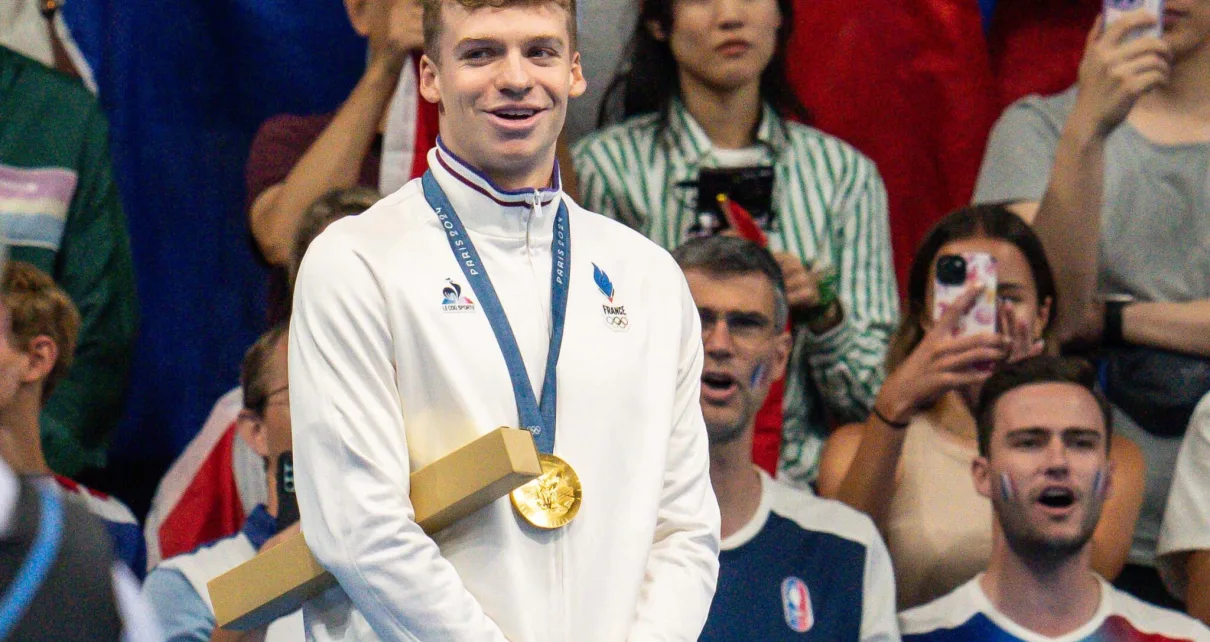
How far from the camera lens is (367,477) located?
2.48 meters

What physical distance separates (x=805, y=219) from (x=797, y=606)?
1.17 meters

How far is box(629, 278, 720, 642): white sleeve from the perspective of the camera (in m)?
2.64

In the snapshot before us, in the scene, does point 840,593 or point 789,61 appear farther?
point 789,61

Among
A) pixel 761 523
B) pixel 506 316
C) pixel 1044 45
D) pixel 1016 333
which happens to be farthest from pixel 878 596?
pixel 1044 45

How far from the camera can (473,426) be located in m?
2.55

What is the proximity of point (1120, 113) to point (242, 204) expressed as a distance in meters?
2.40

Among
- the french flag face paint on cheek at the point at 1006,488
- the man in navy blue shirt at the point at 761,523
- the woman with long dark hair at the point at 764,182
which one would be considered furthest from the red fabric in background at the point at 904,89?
the french flag face paint on cheek at the point at 1006,488

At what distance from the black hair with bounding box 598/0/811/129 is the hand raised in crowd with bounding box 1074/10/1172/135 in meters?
0.79

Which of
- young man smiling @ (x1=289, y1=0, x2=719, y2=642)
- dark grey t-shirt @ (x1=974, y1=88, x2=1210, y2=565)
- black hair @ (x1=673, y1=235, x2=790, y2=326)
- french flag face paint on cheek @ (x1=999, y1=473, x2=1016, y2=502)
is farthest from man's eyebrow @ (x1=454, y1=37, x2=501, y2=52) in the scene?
dark grey t-shirt @ (x1=974, y1=88, x2=1210, y2=565)

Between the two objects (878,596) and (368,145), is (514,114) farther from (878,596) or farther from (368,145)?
(368,145)

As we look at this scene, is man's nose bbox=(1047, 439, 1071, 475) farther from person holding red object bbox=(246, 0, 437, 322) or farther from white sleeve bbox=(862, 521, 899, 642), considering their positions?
person holding red object bbox=(246, 0, 437, 322)

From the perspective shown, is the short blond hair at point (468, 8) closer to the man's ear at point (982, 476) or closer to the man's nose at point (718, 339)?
the man's nose at point (718, 339)

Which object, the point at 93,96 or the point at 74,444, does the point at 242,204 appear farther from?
the point at 74,444

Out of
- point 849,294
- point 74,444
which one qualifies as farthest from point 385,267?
point 849,294
